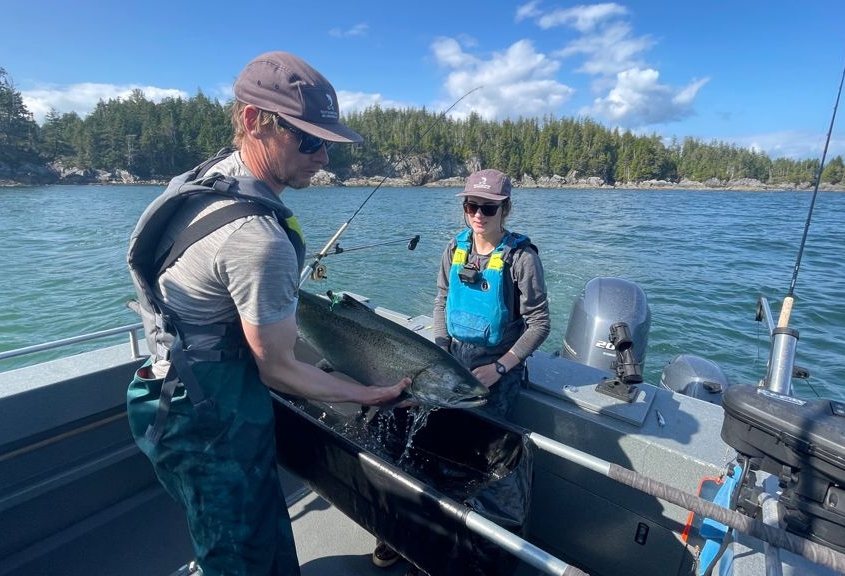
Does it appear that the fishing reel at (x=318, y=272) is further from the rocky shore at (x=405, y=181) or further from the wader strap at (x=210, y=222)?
the rocky shore at (x=405, y=181)

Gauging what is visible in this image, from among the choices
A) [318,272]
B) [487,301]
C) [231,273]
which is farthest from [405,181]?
[231,273]

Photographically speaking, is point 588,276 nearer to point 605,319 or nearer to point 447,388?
point 605,319

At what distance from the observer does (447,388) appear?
2408mm

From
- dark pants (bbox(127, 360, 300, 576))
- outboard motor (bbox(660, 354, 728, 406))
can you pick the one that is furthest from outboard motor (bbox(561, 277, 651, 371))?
dark pants (bbox(127, 360, 300, 576))

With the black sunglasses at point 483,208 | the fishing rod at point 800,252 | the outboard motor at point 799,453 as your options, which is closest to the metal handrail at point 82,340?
the black sunglasses at point 483,208

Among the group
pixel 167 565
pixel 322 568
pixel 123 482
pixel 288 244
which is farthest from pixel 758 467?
pixel 123 482

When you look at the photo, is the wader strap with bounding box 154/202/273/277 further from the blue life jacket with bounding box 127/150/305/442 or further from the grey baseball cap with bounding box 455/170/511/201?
the grey baseball cap with bounding box 455/170/511/201

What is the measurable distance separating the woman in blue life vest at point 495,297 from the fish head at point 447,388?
0.39 m

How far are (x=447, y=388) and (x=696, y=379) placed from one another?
352 cm

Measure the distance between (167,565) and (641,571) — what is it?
9.09 feet

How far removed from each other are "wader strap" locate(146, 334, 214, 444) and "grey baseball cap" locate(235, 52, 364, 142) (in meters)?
0.88

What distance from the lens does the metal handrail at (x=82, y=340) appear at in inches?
98.3

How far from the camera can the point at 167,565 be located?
279 centimetres

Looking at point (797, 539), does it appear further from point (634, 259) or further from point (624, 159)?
point (624, 159)
